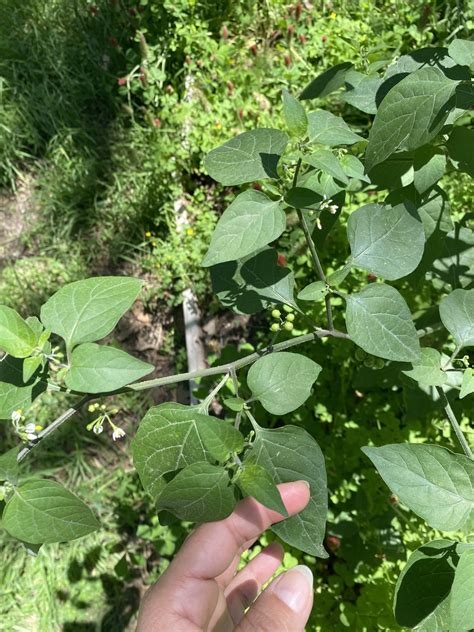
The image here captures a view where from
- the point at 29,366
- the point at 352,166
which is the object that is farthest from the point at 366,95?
the point at 29,366

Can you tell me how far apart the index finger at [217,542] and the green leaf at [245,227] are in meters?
0.73

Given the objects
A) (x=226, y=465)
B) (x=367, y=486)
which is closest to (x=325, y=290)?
(x=226, y=465)

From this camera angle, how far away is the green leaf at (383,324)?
1235 millimetres

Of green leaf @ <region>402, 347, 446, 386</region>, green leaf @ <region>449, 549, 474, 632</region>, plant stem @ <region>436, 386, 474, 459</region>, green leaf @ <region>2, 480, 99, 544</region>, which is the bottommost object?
plant stem @ <region>436, 386, 474, 459</region>

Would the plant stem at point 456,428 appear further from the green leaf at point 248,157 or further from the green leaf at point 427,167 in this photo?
the green leaf at point 248,157

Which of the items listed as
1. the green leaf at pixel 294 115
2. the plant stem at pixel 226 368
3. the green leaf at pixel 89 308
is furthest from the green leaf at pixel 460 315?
the green leaf at pixel 89 308

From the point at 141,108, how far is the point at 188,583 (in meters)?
3.24

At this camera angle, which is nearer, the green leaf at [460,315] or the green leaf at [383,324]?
the green leaf at [383,324]

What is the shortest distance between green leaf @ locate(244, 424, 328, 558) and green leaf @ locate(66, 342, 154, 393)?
0.34 meters

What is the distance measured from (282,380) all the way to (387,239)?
46 centimetres

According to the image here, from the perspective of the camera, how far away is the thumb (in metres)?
1.39

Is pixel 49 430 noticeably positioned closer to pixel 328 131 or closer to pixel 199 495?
pixel 199 495

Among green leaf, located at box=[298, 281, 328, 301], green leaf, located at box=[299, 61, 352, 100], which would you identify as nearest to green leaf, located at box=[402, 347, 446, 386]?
green leaf, located at box=[298, 281, 328, 301]

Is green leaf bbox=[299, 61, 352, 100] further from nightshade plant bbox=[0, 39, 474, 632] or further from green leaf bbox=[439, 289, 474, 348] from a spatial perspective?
green leaf bbox=[439, 289, 474, 348]
